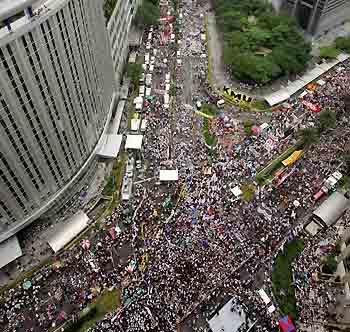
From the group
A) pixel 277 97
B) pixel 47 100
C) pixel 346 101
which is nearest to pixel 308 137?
pixel 277 97

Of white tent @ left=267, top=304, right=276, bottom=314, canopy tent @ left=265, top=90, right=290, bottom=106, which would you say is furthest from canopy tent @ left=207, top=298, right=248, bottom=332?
canopy tent @ left=265, top=90, right=290, bottom=106

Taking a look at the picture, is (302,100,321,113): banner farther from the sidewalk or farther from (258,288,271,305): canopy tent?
(258,288,271,305): canopy tent

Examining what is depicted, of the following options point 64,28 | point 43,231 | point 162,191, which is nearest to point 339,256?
point 162,191

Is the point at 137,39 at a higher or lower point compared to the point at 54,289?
higher

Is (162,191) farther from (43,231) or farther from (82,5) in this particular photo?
(82,5)

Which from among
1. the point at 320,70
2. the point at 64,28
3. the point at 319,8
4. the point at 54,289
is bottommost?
the point at 54,289

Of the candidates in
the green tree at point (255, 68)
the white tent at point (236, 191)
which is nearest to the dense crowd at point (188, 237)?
the white tent at point (236, 191)

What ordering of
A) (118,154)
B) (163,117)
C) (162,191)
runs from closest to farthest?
(162,191)
(118,154)
(163,117)

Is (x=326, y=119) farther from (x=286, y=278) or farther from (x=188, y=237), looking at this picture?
(x=188, y=237)
